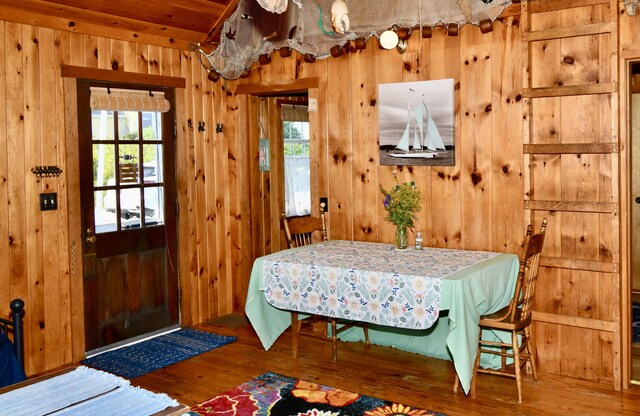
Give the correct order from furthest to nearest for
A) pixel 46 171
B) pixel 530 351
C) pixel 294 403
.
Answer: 1. pixel 46 171
2. pixel 530 351
3. pixel 294 403

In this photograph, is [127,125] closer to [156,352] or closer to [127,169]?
[127,169]

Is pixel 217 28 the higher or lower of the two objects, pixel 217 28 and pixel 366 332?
the higher

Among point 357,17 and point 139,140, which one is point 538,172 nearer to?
point 357,17

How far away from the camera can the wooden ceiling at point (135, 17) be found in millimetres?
4301

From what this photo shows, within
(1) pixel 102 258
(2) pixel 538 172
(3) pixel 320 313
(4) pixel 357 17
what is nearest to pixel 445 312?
(3) pixel 320 313

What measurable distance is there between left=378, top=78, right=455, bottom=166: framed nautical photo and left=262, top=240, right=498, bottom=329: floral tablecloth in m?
0.67

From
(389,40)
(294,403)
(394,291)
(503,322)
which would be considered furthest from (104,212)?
(503,322)

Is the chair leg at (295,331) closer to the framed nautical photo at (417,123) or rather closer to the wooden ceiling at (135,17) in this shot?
the framed nautical photo at (417,123)

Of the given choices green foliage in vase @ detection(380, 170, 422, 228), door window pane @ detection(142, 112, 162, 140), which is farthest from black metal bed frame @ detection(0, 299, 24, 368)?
green foliage in vase @ detection(380, 170, 422, 228)

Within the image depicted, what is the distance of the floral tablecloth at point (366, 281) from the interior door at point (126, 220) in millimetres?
1240

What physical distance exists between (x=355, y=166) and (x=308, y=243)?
71cm

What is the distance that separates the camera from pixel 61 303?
14.9 ft

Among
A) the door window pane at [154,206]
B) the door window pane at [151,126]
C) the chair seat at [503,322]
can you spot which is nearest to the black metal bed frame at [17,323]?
the door window pane at [154,206]

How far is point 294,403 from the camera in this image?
12.4 ft
